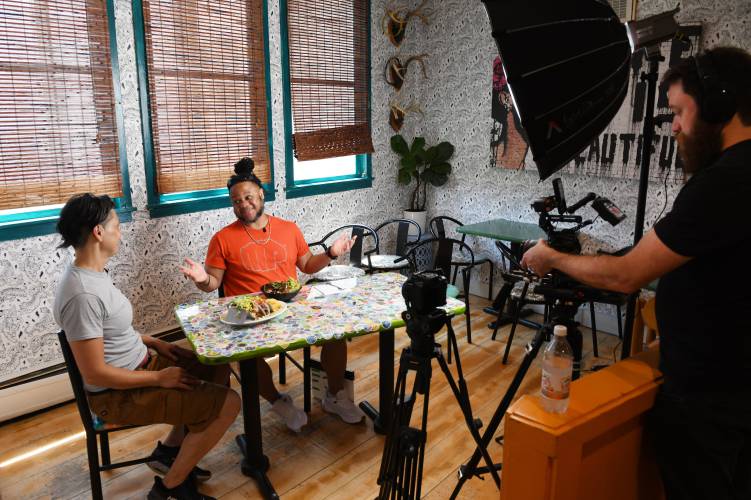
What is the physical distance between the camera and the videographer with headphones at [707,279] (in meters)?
1.17

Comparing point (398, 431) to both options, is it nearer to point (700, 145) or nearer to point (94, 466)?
point (700, 145)


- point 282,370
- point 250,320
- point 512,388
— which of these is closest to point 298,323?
point 250,320

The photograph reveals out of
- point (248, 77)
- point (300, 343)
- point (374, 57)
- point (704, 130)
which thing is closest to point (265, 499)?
point (300, 343)

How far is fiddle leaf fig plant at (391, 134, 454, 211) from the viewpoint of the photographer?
15.1 ft

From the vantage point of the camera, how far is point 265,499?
84.8 inches

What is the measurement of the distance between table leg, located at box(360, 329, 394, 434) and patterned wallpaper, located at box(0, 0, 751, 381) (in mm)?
1511

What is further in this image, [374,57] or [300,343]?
[374,57]

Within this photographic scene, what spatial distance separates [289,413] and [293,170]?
6.27ft

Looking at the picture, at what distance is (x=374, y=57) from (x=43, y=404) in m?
3.32

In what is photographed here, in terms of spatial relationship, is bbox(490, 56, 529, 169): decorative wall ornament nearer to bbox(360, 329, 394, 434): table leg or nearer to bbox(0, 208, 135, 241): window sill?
bbox(360, 329, 394, 434): table leg

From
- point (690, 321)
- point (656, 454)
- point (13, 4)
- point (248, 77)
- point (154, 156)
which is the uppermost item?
point (13, 4)

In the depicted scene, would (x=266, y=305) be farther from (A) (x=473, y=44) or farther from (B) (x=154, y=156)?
(A) (x=473, y=44)

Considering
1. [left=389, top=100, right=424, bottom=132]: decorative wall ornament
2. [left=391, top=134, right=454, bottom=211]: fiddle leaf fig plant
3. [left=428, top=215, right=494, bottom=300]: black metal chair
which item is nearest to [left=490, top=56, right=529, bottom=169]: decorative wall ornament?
[left=391, top=134, right=454, bottom=211]: fiddle leaf fig plant

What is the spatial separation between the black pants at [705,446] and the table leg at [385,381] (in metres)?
1.31
